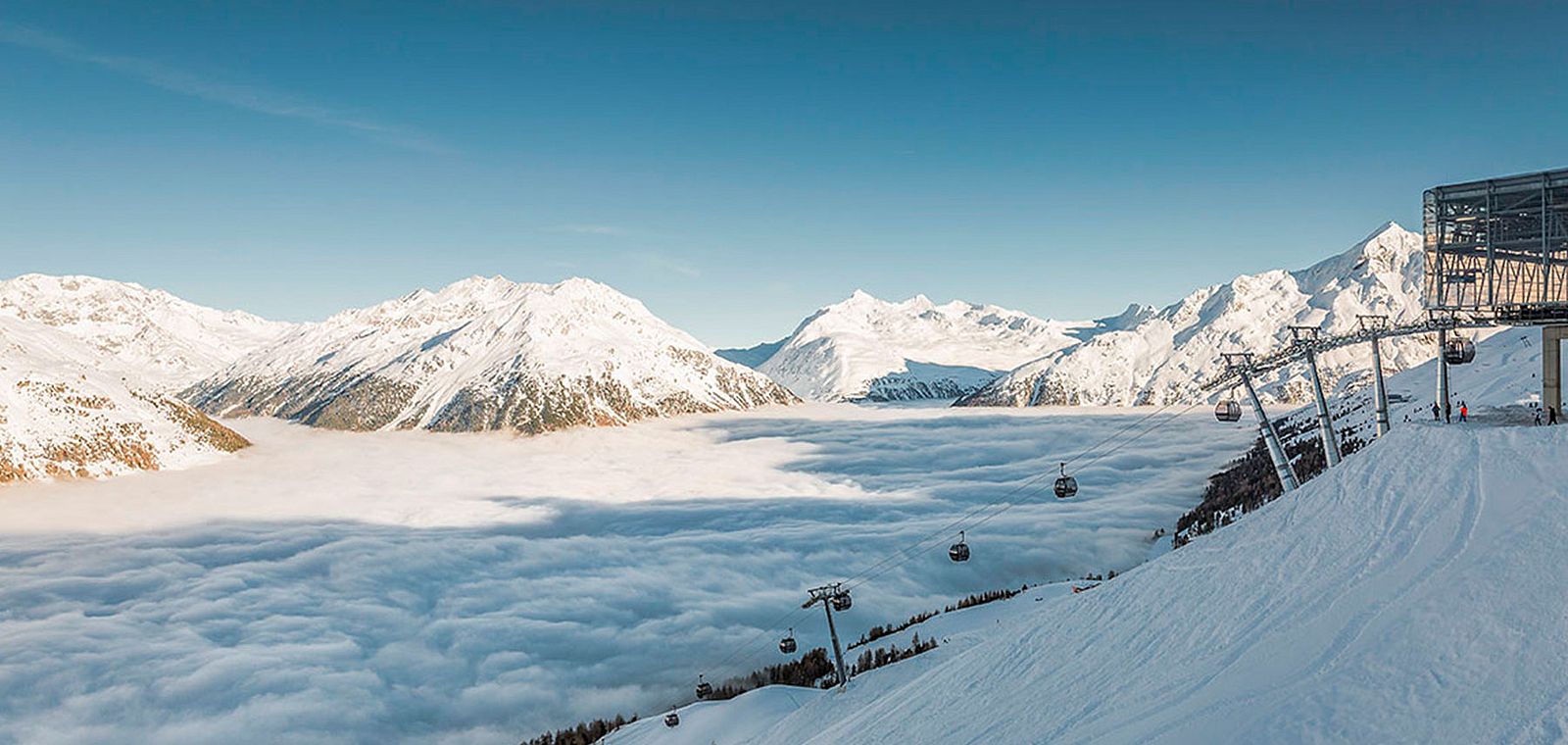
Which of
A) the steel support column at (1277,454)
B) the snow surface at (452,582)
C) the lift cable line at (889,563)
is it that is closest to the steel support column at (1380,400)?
the steel support column at (1277,454)

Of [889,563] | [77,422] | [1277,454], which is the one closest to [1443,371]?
[1277,454]

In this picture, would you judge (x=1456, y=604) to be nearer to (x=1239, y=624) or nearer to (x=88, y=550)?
(x=1239, y=624)

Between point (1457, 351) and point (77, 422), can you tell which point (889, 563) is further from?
point (77, 422)

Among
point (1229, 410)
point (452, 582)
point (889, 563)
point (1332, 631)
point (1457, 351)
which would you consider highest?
point (1457, 351)

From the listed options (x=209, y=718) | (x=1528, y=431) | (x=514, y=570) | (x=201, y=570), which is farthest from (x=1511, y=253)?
(x=201, y=570)

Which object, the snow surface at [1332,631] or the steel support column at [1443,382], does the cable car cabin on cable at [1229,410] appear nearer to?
the steel support column at [1443,382]

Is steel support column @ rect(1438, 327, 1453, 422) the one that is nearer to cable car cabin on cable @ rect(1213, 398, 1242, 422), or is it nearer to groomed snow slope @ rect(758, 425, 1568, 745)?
cable car cabin on cable @ rect(1213, 398, 1242, 422)
